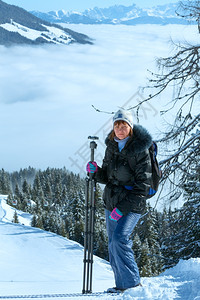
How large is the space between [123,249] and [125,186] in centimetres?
78

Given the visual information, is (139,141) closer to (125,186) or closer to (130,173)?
(130,173)

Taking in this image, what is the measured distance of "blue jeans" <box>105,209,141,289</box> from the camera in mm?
4305

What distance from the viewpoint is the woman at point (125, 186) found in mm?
4191

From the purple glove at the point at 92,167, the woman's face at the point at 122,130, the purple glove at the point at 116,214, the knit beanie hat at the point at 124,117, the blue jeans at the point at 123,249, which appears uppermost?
the knit beanie hat at the point at 124,117

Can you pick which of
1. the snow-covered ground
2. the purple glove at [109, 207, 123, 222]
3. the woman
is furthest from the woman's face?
the snow-covered ground

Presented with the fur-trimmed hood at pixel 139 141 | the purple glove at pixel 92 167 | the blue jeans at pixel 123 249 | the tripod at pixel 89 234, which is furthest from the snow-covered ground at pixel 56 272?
the fur-trimmed hood at pixel 139 141

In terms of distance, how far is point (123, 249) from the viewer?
4.35m

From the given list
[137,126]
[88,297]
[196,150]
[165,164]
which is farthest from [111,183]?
[196,150]

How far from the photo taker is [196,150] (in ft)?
20.4

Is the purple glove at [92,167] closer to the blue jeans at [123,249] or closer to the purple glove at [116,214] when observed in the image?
the blue jeans at [123,249]

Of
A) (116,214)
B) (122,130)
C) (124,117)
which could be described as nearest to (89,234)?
(116,214)

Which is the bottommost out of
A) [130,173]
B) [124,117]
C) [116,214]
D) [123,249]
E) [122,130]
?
[123,249]

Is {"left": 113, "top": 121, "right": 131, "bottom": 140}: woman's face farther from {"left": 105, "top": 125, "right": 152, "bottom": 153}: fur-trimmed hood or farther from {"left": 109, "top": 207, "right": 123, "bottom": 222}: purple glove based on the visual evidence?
{"left": 109, "top": 207, "right": 123, "bottom": 222}: purple glove

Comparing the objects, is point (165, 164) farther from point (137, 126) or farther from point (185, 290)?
point (185, 290)
